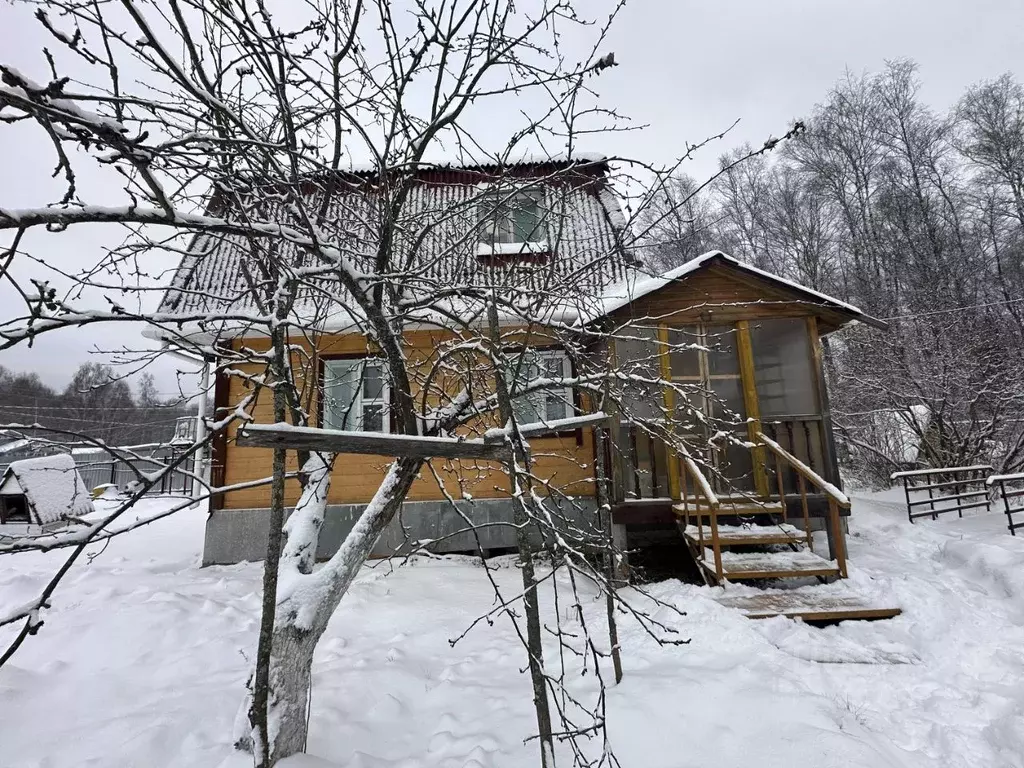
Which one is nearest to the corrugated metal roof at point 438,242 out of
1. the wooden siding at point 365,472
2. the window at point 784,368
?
the wooden siding at point 365,472

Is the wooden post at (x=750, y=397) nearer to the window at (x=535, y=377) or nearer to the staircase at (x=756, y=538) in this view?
the staircase at (x=756, y=538)

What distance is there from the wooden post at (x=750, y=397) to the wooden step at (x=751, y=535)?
0.60 meters

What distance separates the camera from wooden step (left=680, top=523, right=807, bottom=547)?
17.5 feet

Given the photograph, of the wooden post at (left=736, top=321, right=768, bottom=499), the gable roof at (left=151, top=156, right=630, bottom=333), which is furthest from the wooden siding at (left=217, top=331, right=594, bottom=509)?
the gable roof at (left=151, top=156, right=630, bottom=333)

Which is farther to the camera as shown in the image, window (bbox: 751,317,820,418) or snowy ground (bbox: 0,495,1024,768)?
window (bbox: 751,317,820,418)

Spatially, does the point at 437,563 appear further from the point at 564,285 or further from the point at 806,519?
the point at 564,285

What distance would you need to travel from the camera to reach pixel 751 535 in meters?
5.45

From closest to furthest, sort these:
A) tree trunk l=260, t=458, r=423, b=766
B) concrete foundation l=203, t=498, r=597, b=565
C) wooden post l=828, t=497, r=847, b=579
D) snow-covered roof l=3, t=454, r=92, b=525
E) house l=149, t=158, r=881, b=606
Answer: tree trunk l=260, t=458, r=423, b=766
wooden post l=828, t=497, r=847, b=579
house l=149, t=158, r=881, b=606
concrete foundation l=203, t=498, r=597, b=565
snow-covered roof l=3, t=454, r=92, b=525

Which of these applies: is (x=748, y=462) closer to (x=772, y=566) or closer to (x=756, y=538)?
(x=756, y=538)

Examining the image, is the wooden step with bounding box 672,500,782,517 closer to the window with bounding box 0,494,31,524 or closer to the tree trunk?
the tree trunk

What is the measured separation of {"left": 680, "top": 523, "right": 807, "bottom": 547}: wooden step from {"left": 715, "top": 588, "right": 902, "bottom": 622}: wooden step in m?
0.65

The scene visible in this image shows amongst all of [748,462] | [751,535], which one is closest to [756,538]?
[751,535]

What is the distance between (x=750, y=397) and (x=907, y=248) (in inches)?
575

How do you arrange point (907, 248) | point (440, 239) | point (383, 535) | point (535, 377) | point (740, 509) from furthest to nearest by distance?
point (907, 248) < point (383, 535) < point (740, 509) < point (535, 377) < point (440, 239)
